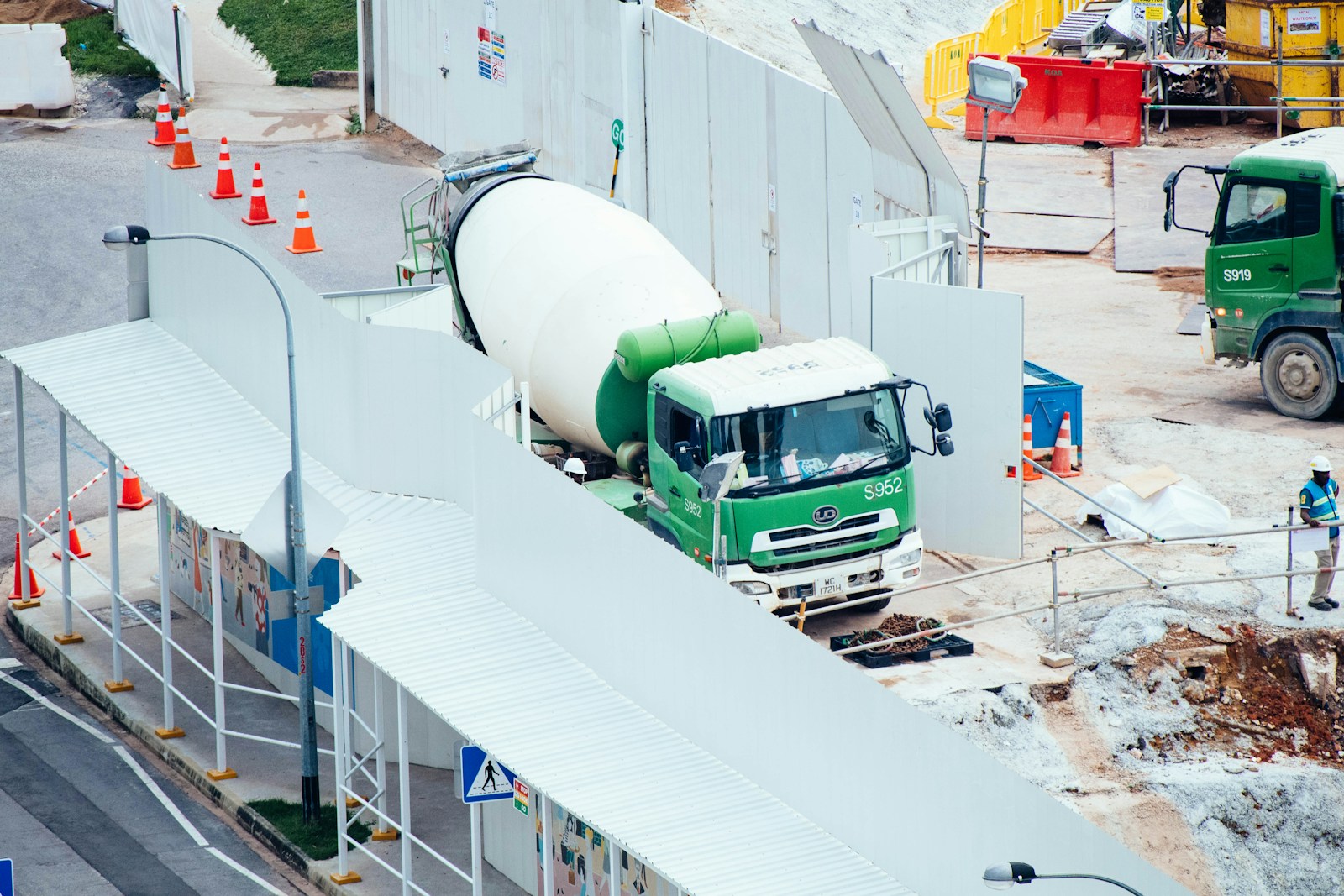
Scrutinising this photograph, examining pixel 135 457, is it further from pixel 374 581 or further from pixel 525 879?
pixel 525 879

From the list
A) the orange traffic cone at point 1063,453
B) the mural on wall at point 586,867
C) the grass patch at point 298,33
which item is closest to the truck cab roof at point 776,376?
the mural on wall at point 586,867

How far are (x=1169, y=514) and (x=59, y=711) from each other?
445 inches

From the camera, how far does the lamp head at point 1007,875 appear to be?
10438 mm

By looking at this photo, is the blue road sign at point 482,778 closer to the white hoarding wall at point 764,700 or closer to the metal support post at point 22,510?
the white hoarding wall at point 764,700

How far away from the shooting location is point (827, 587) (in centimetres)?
1747

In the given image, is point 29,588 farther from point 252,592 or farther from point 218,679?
point 218,679

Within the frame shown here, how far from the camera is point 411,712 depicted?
18.0m

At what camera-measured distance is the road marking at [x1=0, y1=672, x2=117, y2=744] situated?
63.5 ft

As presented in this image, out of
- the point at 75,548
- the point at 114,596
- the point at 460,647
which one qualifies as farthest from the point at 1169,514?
the point at 75,548

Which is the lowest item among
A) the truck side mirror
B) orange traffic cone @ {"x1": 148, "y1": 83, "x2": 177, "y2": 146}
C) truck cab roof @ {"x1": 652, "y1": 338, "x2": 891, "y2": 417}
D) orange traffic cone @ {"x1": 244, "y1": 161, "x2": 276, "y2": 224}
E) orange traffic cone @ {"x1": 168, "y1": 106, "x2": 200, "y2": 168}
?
the truck side mirror

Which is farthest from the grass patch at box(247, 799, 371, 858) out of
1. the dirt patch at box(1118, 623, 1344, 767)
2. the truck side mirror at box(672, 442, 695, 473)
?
the dirt patch at box(1118, 623, 1344, 767)

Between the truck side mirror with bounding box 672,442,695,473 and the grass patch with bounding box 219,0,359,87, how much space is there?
2319cm

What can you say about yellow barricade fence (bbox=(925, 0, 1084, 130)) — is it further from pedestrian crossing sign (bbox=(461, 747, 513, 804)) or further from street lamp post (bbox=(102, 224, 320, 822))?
pedestrian crossing sign (bbox=(461, 747, 513, 804))

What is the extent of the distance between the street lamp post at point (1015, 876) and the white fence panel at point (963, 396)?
8768 millimetres
